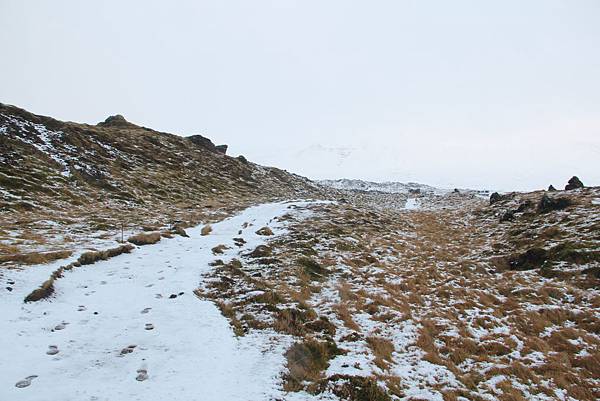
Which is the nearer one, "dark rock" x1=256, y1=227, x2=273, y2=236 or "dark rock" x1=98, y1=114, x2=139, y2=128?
"dark rock" x1=256, y1=227, x2=273, y2=236

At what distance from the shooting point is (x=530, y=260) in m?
19.5

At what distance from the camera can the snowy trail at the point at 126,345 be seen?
7.93 meters

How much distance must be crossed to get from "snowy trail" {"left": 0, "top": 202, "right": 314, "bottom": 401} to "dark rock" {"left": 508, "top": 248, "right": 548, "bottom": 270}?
15152mm

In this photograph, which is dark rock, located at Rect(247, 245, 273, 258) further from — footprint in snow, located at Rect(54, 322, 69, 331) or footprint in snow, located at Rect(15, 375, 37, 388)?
footprint in snow, located at Rect(15, 375, 37, 388)

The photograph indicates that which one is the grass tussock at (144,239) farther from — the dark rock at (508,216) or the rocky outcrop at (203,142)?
the rocky outcrop at (203,142)

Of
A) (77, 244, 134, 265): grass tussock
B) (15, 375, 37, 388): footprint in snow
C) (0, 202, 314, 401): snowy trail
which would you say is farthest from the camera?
(77, 244, 134, 265): grass tussock

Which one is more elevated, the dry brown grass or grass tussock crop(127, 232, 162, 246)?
grass tussock crop(127, 232, 162, 246)

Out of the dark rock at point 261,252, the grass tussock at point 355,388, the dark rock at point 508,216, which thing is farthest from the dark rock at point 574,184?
the grass tussock at point 355,388

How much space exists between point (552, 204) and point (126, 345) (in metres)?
31.9

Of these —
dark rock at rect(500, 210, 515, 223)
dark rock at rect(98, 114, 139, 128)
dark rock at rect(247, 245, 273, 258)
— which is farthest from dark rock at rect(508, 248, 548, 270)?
dark rock at rect(98, 114, 139, 128)

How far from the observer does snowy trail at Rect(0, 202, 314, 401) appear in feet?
26.0

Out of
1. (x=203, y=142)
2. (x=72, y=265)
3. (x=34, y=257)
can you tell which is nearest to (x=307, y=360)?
(x=72, y=265)

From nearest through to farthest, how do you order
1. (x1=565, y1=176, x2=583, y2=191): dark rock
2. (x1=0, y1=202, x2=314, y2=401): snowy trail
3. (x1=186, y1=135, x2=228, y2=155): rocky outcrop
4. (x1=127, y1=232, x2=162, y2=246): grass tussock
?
(x1=0, y1=202, x2=314, y2=401): snowy trail
(x1=127, y1=232, x2=162, y2=246): grass tussock
(x1=565, y1=176, x2=583, y2=191): dark rock
(x1=186, y1=135, x2=228, y2=155): rocky outcrop

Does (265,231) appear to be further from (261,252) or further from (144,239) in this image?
(144,239)
